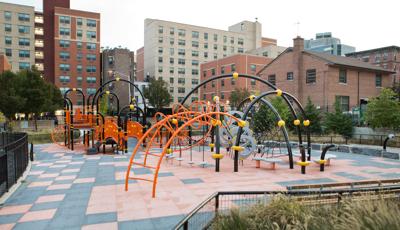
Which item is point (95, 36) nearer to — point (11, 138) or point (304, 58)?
point (304, 58)

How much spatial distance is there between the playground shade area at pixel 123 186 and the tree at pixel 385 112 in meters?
8.22

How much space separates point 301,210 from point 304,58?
3323 cm

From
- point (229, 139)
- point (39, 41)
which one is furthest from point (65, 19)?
point (229, 139)

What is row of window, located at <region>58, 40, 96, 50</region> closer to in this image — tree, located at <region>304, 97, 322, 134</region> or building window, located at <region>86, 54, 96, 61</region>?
building window, located at <region>86, 54, 96, 61</region>

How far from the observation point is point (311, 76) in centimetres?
3516

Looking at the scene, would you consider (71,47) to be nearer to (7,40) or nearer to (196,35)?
(7,40)

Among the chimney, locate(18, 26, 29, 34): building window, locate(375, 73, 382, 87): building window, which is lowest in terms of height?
locate(375, 73, 382, 87): building window

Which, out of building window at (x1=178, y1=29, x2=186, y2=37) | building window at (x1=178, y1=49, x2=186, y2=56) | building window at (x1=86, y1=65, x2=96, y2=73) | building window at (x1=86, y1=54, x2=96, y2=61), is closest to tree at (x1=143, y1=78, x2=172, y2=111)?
building window at (x1=86, y1=65, x2=96, y2=73)

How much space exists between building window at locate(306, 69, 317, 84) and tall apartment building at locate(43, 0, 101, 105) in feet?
160

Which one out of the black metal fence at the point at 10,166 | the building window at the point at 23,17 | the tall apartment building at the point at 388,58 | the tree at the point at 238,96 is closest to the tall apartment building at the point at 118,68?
the building window at the point at 23,17

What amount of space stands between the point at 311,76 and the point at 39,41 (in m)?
63.2

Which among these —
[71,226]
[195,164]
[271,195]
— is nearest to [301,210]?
[271,195]

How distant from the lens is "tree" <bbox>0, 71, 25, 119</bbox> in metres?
33.6

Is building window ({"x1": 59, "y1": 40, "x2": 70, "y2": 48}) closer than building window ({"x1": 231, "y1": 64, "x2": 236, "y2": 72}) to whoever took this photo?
No
